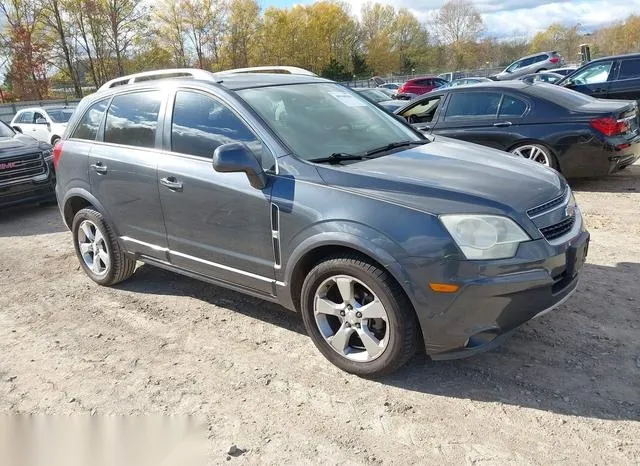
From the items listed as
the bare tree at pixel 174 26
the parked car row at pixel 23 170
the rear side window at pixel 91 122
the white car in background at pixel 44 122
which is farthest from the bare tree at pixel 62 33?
the rear side window at pixel 91 122

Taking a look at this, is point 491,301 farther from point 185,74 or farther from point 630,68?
point 630,68

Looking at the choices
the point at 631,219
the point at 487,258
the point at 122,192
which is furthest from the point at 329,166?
the point at 631,219

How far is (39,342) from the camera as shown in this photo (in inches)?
164

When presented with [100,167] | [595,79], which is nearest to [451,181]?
[100,167]

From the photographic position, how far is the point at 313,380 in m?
3.40

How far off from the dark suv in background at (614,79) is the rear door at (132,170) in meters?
9.89

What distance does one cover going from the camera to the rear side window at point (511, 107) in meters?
7.57

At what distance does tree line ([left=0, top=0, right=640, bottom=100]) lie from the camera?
41.6 m

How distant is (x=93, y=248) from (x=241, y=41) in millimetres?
62839

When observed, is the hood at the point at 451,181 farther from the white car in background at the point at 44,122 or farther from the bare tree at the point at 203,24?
the bare tree at the point at 203,24

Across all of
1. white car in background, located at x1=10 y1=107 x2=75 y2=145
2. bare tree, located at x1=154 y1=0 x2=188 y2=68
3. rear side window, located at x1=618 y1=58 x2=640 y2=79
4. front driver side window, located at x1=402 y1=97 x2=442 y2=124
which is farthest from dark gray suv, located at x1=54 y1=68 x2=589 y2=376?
bare tree, located at x1=154 y1=0 x2=188 y2=68

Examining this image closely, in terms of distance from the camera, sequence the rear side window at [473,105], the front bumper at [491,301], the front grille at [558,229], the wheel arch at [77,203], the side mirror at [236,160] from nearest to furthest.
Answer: the front bumper at [491,301]
the front grille at [558,229]
the side mirror at [236,160]
the wheel arch at [77,203]
the rear side window at [473,105]

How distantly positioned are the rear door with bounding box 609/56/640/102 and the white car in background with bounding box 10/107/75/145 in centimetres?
1295

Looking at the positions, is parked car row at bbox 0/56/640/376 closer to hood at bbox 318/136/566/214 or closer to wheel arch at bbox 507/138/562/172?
hood at bbox 318/136/566/214
